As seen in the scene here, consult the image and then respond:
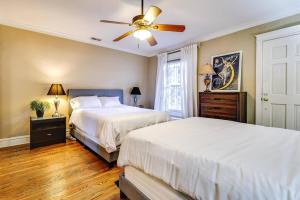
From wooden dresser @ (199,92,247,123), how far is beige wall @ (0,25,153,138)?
2.75 meters

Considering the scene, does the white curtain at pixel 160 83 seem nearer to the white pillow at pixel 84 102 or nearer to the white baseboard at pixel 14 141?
the white pillow at pixel 84 102

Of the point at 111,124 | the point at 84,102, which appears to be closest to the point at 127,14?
the point at 111,124

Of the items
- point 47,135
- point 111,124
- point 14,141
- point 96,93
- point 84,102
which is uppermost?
point 96,93

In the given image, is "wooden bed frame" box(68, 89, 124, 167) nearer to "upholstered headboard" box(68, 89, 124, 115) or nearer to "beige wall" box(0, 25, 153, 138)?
"upholstered headboard" box(68, 89, 124, 115)

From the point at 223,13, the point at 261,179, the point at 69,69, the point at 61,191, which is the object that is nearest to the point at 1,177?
the point at 61,191

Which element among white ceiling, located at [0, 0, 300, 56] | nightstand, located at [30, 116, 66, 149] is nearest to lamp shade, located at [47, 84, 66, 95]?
nightstand, located at [30, 116, 66, 149]

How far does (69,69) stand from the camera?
3.84 m

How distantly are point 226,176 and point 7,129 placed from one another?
13.2 ft

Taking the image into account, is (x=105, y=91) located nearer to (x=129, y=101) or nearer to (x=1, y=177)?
(x=129, y=101)

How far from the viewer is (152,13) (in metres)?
1.85

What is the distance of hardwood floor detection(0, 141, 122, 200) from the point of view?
1771 millimetres

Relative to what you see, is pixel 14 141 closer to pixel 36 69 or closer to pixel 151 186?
pixel 36 69

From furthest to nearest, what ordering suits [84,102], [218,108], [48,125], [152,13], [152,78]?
[152,78]
[84,102]
[48,125]
[218,108]
[152,13]

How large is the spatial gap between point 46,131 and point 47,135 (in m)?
0.09
